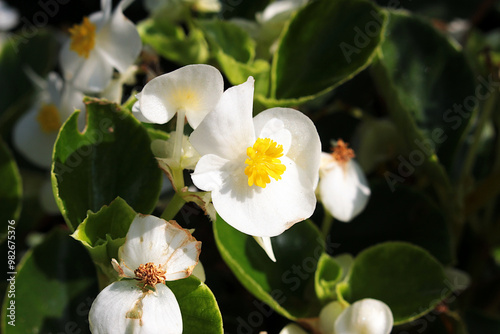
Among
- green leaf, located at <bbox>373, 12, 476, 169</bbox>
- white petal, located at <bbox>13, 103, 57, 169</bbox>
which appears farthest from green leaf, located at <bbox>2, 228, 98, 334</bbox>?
green leaf, located at <bbox>373, 12, 476, 169</bbox>

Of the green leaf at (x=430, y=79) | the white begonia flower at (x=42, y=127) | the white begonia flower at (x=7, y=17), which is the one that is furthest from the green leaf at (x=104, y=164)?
the white begonia flower at (x=7, y=17)

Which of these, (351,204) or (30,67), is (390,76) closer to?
(351,204)

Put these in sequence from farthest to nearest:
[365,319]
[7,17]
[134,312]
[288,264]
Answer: [7,17] < [288,264] < [365,319] < [134,312]

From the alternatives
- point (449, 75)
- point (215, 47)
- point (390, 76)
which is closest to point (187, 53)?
point (215, 47)

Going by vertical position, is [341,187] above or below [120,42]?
below

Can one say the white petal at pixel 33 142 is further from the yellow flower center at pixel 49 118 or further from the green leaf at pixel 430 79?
the green leaf at pixel 430 79

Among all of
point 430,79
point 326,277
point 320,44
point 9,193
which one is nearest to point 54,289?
point 9,193

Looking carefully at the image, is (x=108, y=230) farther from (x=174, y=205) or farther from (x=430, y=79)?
(x=430, y=79)
